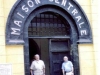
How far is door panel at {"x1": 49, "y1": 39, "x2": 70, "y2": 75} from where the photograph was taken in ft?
42.6

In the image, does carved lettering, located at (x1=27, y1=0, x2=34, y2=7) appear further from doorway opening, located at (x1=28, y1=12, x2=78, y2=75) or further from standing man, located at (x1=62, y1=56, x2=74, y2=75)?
standing man, located at (x1=62, y1=56, x2=74, y2=75)

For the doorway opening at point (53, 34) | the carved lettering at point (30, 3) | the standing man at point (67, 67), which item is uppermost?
the carved lettering at point (30, 3)

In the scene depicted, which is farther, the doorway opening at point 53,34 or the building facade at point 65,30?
the doorway opening at point 53,34

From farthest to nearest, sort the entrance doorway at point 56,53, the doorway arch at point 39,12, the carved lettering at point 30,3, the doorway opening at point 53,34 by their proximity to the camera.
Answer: the entrance doorway at point 56,53
the doorway opening at point 53,34
the carved lettering at point 30,3
the doorway arch at point 39,12

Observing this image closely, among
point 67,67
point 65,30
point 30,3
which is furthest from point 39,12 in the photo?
point 67,67

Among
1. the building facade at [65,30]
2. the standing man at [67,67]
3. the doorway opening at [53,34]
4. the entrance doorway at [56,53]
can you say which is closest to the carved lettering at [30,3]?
the building facade at [65,30]

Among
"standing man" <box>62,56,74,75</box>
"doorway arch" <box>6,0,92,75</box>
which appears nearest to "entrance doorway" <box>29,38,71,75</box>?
"doorway arch" <box>6,0,92,75</box>

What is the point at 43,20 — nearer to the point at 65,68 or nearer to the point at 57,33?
the point at 57,33

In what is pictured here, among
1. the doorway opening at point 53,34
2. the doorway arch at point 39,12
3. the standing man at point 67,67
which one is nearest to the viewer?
the doorway arch at point 39,12

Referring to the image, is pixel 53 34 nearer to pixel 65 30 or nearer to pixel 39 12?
pixel 65 30

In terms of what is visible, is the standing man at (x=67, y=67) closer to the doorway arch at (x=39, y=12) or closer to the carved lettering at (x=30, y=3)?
the doorway arch at (x=39, y=12)

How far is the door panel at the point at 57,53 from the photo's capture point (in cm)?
1298

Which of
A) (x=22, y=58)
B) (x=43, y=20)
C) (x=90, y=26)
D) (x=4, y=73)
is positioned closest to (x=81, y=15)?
→ (x=90, y=26)

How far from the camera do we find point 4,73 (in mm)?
10000
